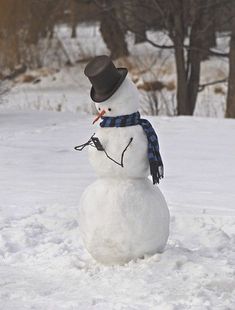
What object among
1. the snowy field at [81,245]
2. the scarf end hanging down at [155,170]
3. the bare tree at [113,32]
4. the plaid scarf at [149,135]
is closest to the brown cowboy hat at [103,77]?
the plaid scarf at [149,135]

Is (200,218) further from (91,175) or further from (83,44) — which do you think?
(83,44)

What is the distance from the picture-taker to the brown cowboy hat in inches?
173

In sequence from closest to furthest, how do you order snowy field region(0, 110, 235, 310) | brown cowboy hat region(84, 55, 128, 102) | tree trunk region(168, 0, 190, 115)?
snowy field region(0, 110, 235, 310) → brown cowboy hat region(84, 55, 128, 102) → tree trunk region(168, 0, 190, 115)

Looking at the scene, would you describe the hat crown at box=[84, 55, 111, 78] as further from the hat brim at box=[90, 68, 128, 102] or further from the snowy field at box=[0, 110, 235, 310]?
the snowy field at box=[0, 110, 235, 310]

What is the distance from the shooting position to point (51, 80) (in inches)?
990

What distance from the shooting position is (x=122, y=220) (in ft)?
14.4

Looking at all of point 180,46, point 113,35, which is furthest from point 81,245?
point 113,35

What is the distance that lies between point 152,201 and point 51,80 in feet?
68.8

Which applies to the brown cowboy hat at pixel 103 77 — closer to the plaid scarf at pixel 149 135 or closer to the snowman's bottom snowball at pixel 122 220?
the plaid scarf at pixel 149 135

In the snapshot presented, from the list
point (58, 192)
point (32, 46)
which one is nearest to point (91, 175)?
point (58, 192)

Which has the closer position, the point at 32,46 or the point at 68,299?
the point at 68,299

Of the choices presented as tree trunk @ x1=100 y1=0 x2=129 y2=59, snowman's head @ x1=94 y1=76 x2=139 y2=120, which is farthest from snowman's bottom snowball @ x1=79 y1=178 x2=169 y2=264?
tree trunk @ x1=100 y1=0 x2=129 y2=59

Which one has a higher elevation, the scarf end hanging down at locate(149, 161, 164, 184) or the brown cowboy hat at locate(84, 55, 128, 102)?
the brown cowboy hat at locate(84, 55, 128, 102)

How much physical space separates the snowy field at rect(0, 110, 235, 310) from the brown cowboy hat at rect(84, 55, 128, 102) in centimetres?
99
